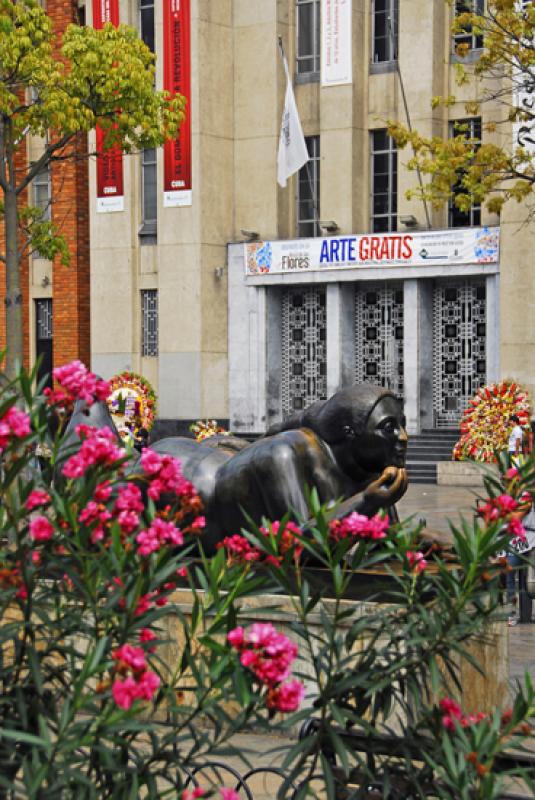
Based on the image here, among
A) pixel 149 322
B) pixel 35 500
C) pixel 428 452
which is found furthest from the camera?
pixel 149 322

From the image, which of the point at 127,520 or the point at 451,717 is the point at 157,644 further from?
the point at 451,717

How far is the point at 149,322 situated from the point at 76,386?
97.1 feet

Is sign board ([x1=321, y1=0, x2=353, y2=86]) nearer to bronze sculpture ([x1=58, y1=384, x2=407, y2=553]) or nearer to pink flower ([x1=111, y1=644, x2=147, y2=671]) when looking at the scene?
bronze sculpture ([x1=58, y1=384, x2=407, y2=553])

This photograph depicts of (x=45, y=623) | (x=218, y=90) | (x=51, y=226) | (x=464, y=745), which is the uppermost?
(x=218, y=90)

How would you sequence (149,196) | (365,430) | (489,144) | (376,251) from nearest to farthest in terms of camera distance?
(365,430), (489,144), (376,251), (149,196)

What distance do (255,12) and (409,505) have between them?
14.1 m

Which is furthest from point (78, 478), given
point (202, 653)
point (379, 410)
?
point (379, 410)

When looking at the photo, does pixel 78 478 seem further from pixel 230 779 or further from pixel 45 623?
pixel 230 779

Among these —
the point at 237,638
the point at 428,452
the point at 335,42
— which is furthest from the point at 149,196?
the point at 237,638

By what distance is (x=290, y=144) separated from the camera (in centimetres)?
2997

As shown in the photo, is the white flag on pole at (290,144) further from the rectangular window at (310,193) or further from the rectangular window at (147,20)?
the rectangular window at (147,20)

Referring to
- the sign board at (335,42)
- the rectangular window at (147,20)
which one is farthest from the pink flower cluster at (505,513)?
the rectangular window at (147,20)

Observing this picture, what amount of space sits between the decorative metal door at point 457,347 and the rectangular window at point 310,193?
11.7ft

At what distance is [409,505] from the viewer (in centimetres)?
2305
